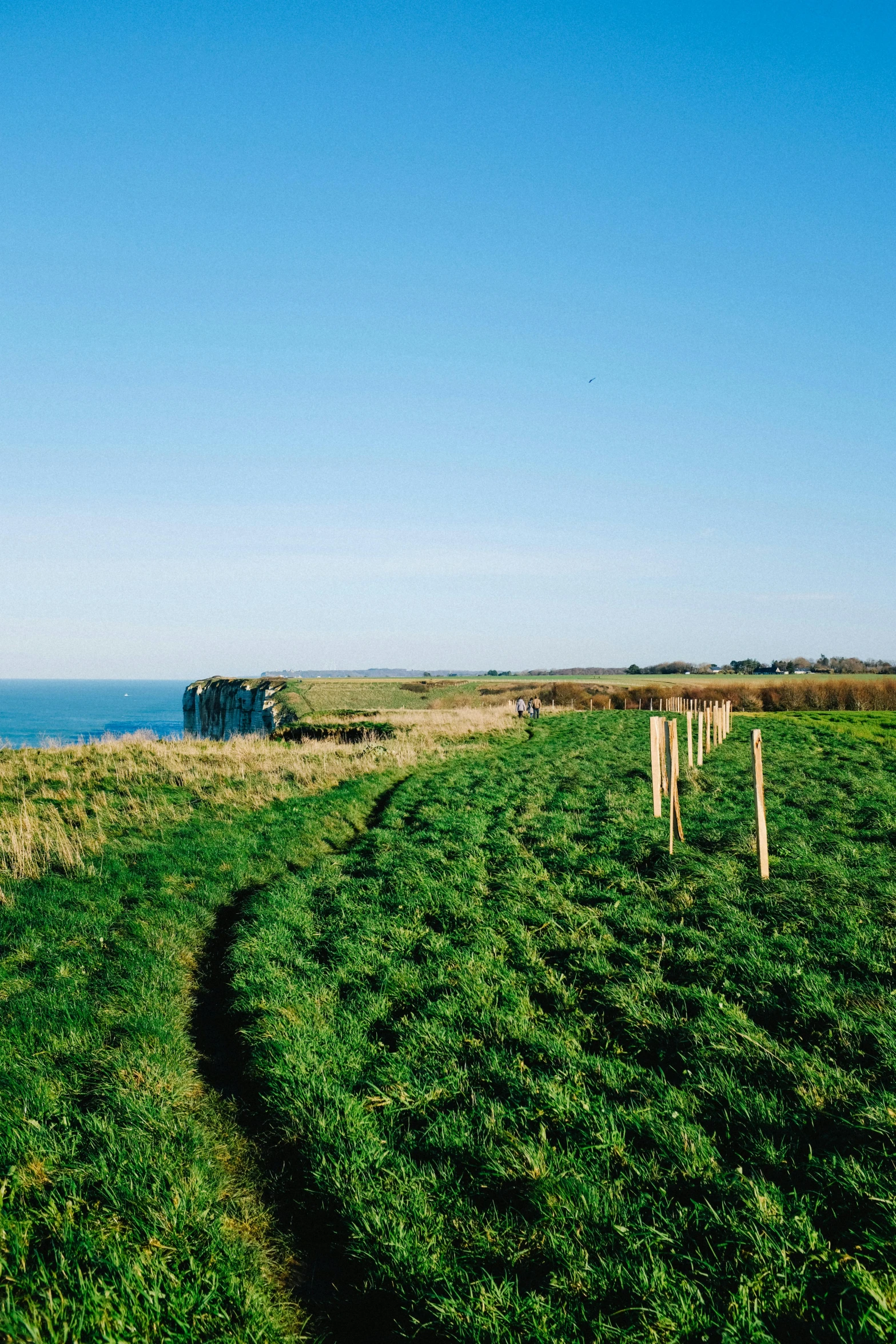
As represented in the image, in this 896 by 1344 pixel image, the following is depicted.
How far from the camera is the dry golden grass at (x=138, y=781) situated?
11.4 metres

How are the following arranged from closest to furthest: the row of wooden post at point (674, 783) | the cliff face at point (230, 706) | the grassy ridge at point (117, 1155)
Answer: the grassy ridge at point (117, 1155), the row of wooden post at point (674, 783), the cliff face at point (230, 706)

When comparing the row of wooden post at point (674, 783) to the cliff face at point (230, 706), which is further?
the cliff face at point (230, 706)

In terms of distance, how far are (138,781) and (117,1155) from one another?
47.6 ft

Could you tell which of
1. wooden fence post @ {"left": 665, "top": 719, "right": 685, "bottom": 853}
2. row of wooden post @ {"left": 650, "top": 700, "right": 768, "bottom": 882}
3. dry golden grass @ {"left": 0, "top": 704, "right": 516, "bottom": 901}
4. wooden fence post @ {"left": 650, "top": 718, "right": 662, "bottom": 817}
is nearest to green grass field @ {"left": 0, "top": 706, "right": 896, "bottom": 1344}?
row of wooden post @ {"left": 650, "top": 700, "right": 768, "bottom": 882}

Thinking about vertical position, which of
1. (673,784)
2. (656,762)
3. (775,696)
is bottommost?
(775,696)

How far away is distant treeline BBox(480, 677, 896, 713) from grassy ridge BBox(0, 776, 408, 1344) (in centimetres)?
5282

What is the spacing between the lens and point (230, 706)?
8681 cm

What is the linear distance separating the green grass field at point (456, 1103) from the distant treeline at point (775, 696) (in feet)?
168

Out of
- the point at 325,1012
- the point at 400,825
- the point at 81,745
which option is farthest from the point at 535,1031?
the point at 81,745

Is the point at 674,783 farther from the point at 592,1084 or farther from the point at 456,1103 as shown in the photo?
the point at 456,1103

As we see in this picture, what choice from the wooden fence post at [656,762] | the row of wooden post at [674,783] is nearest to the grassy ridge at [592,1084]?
the row of wooden post at [674,783]

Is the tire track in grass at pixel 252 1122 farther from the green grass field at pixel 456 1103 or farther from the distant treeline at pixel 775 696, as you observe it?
the distant treeline at pixel 775 696

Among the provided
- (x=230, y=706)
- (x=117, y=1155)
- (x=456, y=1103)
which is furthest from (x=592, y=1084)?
(x=230, y=706)

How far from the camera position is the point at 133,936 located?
8172mm
